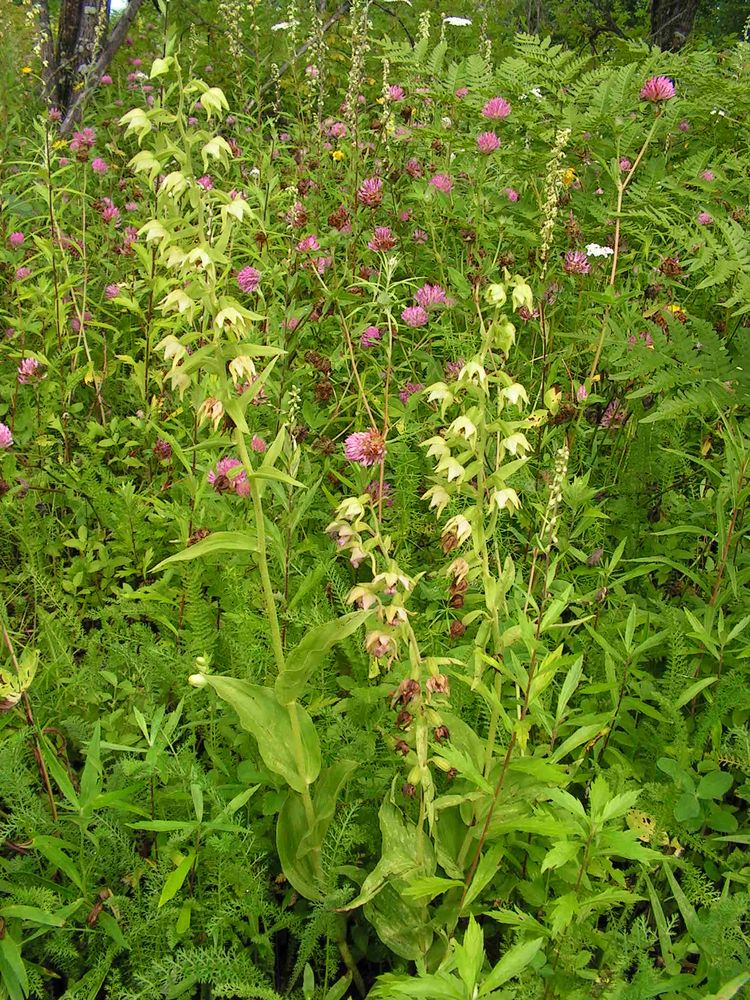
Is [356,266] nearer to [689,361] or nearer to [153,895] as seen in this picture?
[689,361]

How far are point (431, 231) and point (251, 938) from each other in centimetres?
247

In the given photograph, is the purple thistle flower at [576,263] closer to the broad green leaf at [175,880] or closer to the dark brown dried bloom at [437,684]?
the dark brown dried bloom at [437,684]

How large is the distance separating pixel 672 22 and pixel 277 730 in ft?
20.9

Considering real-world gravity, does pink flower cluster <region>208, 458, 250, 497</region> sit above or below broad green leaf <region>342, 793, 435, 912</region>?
above

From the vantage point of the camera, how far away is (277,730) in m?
1.53

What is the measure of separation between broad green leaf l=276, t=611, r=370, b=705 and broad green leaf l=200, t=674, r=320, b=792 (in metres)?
0.08

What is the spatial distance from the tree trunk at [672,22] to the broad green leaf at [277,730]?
6.10 meters

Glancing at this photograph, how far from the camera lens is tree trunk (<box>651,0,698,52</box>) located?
5.88m

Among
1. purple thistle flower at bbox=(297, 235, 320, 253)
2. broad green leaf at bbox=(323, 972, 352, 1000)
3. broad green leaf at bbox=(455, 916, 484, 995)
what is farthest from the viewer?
purple thistle flower at bbox=(297, 235, 320, 253)

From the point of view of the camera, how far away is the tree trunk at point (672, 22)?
5875mm

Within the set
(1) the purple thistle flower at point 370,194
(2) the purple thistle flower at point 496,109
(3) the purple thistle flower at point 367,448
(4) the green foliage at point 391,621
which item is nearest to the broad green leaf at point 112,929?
(4) the green foliage at point 391,621

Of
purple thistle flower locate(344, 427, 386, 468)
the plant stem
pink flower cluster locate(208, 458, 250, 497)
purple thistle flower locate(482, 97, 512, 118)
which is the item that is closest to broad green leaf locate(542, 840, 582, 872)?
the plant stem

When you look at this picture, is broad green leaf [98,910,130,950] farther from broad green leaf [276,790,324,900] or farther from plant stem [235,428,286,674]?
plant stem [235,428,286,674]

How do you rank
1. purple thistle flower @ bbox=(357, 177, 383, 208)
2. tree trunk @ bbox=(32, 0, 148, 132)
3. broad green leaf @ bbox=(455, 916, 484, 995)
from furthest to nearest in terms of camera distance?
tree trunk @ bbox=(32, 0, 148, 132) → purple thistle flower @ bbox=(357, 177, 383, 208) → broad green leaf @ bbox=(455, 916, 484, 995)
